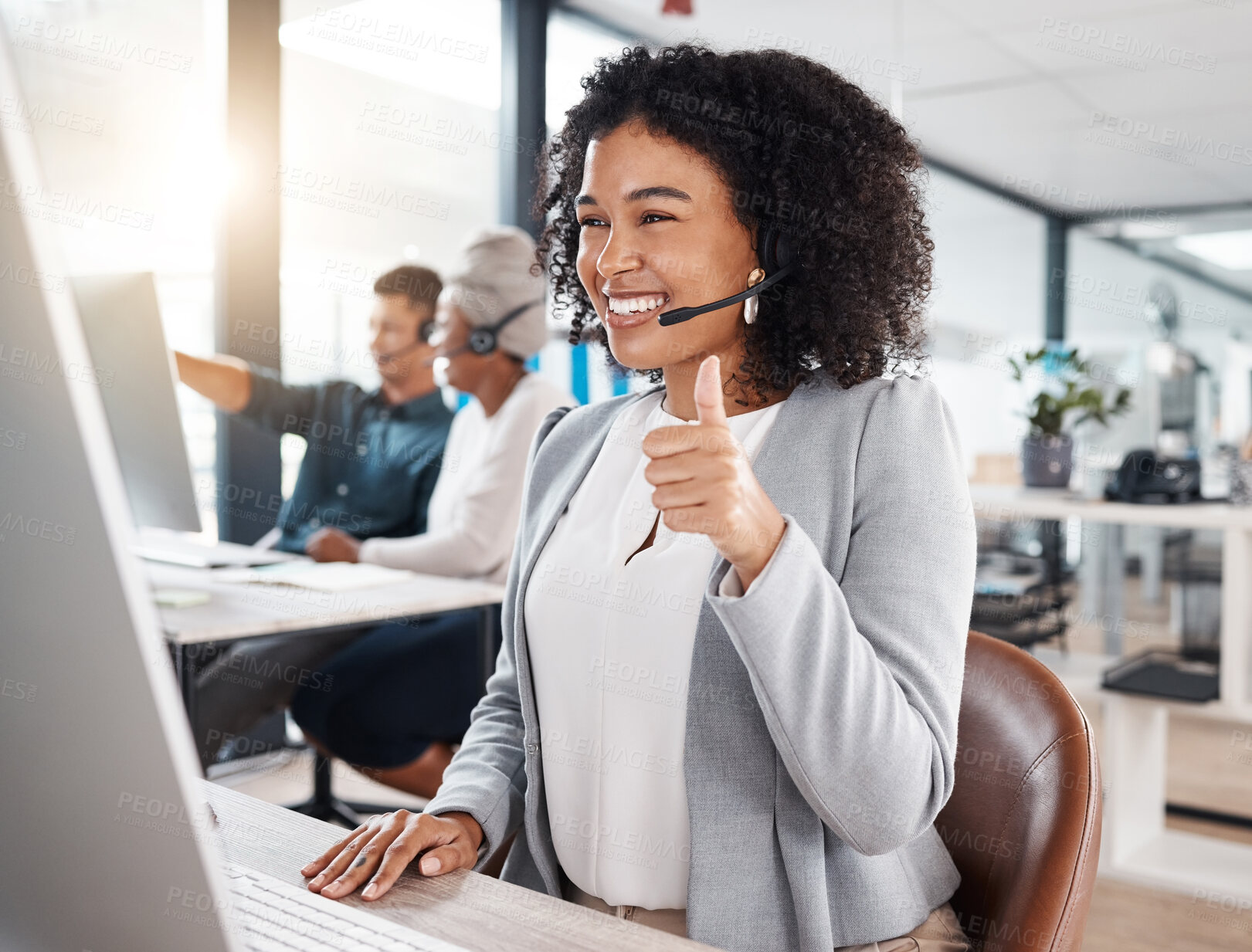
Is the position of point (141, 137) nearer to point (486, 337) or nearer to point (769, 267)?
point (486, 337)

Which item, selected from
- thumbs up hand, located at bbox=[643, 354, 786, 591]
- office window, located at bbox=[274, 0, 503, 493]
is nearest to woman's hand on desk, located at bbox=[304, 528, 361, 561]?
office window, located at bbox=[274, 0, 503, 493]

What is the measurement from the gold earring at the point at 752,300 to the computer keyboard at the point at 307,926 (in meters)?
0.71

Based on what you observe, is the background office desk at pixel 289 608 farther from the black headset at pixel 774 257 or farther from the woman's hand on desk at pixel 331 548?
the black headset at pixel 774 257

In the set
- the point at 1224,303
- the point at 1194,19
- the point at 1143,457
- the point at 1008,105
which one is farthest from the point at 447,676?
the point at 1224,303

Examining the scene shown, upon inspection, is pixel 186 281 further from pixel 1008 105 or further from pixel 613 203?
pixel 1008 105

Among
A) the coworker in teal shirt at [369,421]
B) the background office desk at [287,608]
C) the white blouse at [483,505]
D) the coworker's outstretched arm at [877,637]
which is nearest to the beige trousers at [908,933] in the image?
the coworker's outstretched arm at [877,637]

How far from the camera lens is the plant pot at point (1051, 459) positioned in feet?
9.85

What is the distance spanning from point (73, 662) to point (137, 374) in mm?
1464

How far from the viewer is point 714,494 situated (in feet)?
2.53

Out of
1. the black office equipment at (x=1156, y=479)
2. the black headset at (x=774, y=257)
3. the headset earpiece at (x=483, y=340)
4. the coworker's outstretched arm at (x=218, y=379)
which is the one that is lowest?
the black office equipment at (x=1156, y=479)

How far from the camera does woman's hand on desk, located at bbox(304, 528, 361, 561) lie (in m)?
2.41

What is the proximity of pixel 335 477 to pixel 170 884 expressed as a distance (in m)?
2.45

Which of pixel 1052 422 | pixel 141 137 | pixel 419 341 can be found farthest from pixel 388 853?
pixel 141 137

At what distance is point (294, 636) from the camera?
7.94 feet
